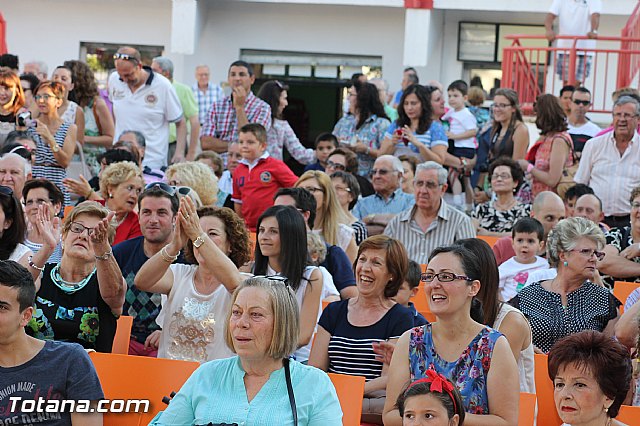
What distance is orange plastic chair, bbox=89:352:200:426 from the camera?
5.05 metres

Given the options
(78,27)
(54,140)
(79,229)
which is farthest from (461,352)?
(78,27)

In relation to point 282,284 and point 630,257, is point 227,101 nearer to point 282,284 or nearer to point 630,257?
point 630,257

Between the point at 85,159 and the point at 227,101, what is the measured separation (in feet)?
5.31

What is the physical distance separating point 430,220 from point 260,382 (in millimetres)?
4210

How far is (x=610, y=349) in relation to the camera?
4.43 m

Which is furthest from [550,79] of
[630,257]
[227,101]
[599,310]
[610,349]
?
[610,349]

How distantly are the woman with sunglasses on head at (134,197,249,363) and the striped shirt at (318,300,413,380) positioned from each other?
1.91ft

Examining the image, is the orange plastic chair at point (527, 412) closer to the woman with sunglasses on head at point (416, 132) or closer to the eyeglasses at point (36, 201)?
the eyeglasses at point (36, 201)

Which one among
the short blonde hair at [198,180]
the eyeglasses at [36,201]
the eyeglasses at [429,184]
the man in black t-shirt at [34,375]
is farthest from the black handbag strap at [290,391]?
the eyeglasses at [429,184]

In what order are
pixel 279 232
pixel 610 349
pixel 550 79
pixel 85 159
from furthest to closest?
1. pixel 550 79
2. pixel 85 159
3. pixel 279 232
4. pixel 610 349

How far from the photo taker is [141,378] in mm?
5102

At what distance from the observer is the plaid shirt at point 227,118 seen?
10.8m

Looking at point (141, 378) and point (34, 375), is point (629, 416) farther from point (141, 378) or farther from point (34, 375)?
point (34, 375)

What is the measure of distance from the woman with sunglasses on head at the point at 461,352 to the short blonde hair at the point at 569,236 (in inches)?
65.5
